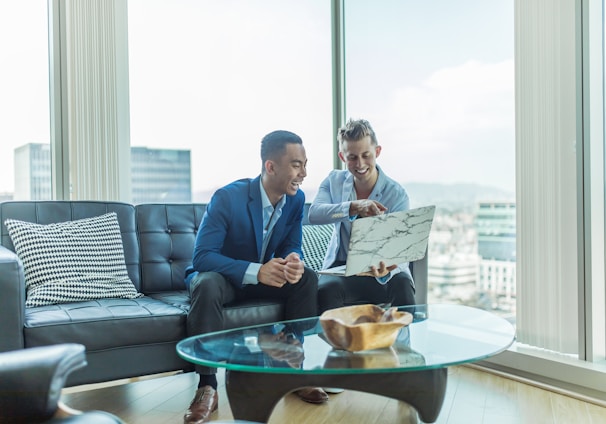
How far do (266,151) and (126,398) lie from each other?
121cm

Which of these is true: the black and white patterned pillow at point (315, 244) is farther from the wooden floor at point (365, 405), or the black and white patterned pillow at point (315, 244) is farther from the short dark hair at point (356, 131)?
the wooden floor at point (365, 405)

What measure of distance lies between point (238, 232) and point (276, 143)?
0.42 m

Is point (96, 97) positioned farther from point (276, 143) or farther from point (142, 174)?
point (276, 143)

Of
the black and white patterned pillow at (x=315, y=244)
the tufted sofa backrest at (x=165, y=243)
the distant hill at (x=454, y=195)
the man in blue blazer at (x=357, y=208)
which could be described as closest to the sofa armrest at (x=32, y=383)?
the man in blue blazer at (x=357, y=208)

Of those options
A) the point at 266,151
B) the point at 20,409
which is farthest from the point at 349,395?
the point at 20,409

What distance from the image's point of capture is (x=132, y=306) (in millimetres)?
2209

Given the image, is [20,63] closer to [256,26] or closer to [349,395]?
[256,26]

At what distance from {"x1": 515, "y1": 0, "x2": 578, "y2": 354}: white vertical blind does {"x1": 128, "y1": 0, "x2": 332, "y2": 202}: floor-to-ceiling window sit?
1637mm

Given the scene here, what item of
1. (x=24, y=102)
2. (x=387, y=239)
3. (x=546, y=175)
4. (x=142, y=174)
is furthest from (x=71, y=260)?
(x=546, y=175)

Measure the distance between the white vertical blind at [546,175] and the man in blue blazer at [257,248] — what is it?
1.03 m

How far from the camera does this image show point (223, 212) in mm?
2350

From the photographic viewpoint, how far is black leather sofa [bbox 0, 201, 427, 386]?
6.16 feet

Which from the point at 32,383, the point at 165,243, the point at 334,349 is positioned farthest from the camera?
the point at 165,243

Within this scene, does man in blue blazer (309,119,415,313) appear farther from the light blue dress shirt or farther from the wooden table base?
the wooden table base
